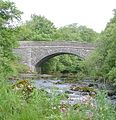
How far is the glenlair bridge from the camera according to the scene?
54.2m

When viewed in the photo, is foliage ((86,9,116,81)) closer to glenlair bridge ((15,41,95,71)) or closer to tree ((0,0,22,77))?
tree ((0,0,22,77))

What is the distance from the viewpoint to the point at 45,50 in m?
56.2

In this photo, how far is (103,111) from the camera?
639 cm

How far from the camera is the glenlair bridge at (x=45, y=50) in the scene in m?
54.2

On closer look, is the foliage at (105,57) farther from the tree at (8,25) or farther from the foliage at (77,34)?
the foliage at (77,34)

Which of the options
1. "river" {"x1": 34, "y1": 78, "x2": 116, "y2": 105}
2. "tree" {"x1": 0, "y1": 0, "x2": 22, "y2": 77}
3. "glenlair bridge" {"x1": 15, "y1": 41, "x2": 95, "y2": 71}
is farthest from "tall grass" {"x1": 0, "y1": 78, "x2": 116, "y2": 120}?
"glenlair bridge" {"x1": 15, "y1": 41, "x2": 95, "y2": 71}

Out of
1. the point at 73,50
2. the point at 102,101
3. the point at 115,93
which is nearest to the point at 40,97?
the point at 102,101

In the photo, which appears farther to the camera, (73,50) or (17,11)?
(73,50)

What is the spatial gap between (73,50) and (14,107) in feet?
157

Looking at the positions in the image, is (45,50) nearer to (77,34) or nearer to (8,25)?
(77,34)

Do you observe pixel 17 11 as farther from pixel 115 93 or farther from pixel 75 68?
pixel 75 68

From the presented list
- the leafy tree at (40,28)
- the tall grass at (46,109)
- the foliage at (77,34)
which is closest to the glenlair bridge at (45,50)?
the leafy tree at (40,28)

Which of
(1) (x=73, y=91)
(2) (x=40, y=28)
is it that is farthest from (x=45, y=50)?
(1) (x=73, y=91)

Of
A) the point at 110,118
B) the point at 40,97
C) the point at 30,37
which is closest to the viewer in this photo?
the point at 110,118
